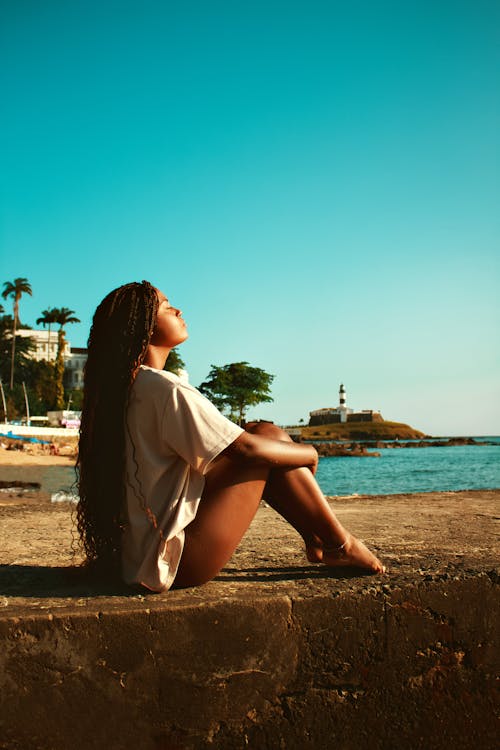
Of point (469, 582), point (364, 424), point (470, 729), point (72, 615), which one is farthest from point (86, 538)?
point (364, 424)

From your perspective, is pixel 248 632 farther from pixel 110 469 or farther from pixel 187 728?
pixel 110 469

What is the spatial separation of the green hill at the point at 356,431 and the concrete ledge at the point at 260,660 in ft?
359

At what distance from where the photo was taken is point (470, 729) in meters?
2.38

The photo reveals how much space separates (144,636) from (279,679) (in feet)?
1.71

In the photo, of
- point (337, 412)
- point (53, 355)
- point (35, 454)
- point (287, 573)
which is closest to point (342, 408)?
point (337, 412)

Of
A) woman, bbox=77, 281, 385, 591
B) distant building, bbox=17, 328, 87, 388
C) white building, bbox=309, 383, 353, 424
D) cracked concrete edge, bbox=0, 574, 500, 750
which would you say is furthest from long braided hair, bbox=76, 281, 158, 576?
white building, bbox=309, 383, 353, 424

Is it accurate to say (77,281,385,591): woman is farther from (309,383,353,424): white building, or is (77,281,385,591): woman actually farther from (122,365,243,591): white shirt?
(309,383,353,424): white building

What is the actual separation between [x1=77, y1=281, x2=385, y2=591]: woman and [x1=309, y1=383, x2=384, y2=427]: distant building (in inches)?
4900

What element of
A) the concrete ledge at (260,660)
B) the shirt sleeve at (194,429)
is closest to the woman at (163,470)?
the shirt sleeve at (194,429)

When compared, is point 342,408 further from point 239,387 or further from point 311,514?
point 311,514

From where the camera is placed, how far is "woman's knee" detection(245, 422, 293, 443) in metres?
2.29

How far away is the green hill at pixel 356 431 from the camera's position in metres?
115

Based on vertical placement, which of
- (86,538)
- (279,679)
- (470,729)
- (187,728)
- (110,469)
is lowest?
(470,729)

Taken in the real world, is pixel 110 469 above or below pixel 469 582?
above
